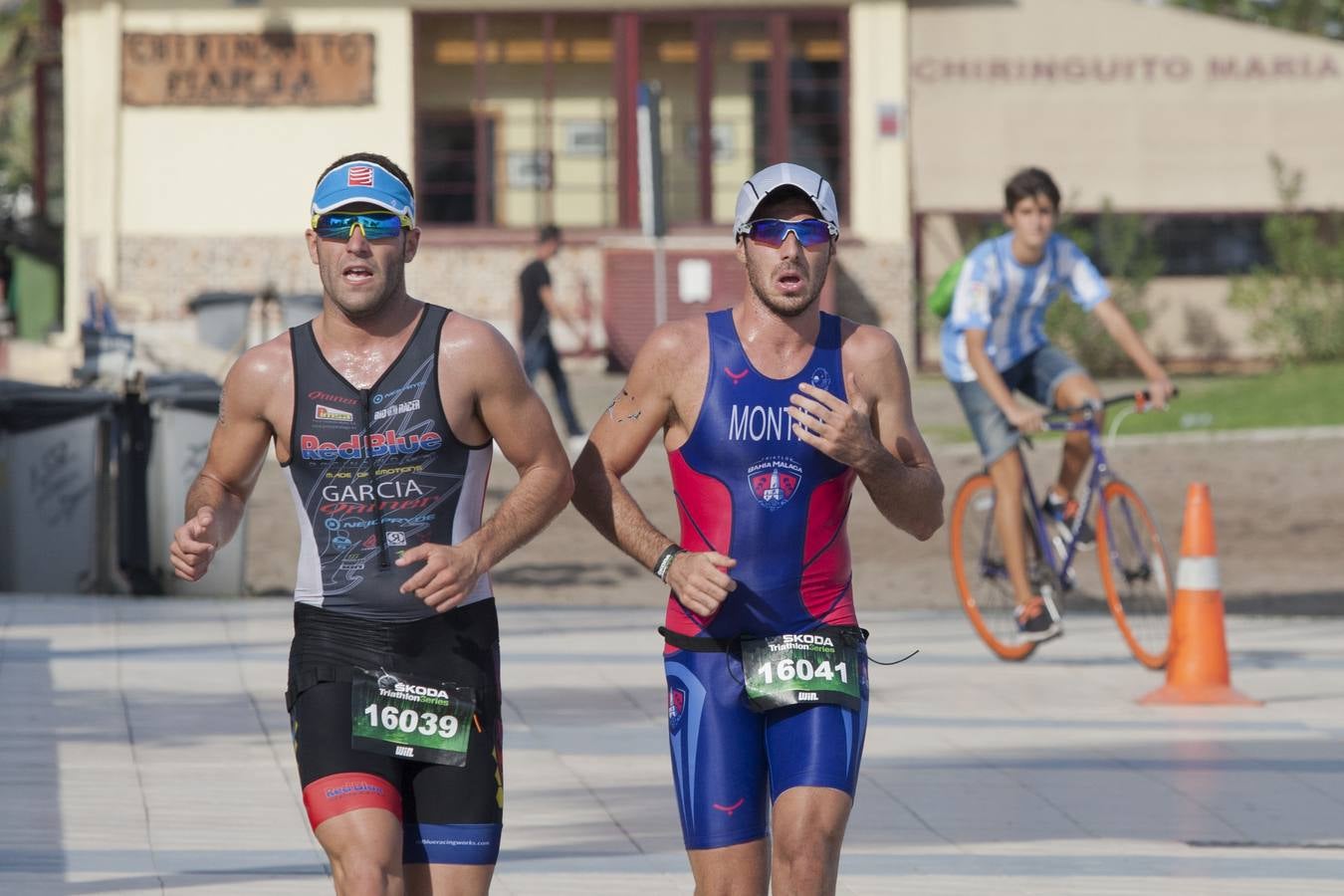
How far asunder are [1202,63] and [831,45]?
16.1 ft

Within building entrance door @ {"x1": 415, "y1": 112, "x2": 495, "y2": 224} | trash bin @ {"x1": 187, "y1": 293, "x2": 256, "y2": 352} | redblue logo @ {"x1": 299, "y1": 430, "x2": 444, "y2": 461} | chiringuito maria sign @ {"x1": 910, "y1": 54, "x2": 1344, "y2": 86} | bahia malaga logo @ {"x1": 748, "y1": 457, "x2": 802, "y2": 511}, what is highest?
→ chiringuito maria sign @ {"x1": 910, "y1": 54, "x2": 1344, "y2": 86}

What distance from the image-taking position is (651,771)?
859 cm

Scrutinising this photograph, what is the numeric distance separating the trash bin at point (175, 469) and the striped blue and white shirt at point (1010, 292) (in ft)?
16.3

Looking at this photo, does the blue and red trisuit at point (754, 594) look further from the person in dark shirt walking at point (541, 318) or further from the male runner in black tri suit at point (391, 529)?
the person in dark shirt walking at point (541, 318)

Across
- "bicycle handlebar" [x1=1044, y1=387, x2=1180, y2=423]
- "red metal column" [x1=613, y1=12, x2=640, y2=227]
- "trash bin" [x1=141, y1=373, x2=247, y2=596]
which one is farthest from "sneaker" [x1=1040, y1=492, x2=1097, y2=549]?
"red metal column" [x1=613, y1=12, x2=640, y2=227]

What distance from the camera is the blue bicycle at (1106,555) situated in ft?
35.1

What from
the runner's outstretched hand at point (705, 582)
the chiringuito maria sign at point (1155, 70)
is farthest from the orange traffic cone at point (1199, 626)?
the chiringuito maria sign at point (1155, 70)

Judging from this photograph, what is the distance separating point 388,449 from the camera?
5.00 metres

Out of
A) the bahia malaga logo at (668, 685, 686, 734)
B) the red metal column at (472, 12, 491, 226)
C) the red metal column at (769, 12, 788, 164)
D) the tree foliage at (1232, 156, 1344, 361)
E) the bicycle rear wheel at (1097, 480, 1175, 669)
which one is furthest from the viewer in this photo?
the red metal column at (472, 12, 491, 226)

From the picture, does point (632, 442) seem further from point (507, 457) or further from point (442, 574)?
point (442, 574)

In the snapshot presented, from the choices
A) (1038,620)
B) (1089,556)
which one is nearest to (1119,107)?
(1089,556)

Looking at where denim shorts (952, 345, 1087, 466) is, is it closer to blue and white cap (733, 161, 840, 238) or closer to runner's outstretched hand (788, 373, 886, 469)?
blue and white cap (733, 161, 840, 238)

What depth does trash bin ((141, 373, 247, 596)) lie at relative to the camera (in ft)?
45.7

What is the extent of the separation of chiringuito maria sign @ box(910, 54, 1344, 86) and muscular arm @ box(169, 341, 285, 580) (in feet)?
92.6
